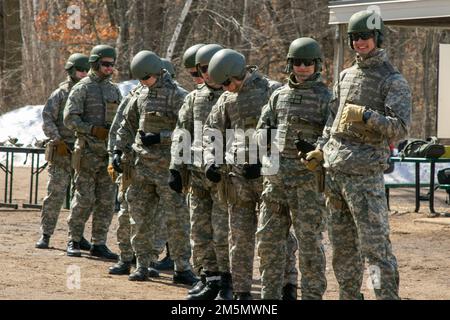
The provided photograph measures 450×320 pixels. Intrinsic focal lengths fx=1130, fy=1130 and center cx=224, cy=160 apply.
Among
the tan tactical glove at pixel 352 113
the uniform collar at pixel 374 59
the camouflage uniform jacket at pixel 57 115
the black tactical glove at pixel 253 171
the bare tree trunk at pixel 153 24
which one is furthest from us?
the bare tree trunk at pixel 153 24

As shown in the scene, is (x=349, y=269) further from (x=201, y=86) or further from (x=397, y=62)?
(x=397, y=62)

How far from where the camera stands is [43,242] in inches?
518

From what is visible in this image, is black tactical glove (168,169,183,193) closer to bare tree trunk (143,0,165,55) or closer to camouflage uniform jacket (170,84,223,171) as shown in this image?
camouflage uniform jacket (170,84,223,171)

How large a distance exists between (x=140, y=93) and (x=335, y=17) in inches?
298

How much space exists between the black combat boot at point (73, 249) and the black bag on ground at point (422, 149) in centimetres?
602

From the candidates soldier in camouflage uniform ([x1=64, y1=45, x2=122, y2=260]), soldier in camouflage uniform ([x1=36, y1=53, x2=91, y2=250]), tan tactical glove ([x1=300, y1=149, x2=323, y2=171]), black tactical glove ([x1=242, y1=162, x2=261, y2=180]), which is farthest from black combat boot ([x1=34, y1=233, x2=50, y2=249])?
tan tactical glove ([x1=300, y1=149, x2=323, y2=171])

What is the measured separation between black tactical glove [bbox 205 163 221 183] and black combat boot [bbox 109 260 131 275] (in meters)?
2.28

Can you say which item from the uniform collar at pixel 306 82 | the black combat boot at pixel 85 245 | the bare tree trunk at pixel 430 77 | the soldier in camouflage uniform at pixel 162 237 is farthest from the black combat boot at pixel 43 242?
the bare tree trunk at pixel 430 77

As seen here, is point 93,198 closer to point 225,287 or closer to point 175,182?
point 175,182

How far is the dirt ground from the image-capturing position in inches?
390

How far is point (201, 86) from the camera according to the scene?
32.8ft

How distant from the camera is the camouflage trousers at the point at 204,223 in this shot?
9.59 meters

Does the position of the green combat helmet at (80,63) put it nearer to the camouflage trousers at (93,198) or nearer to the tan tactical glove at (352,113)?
the camouflage trousers at (93,198)

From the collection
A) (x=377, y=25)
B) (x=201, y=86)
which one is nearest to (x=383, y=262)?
(x=377, y=25)
